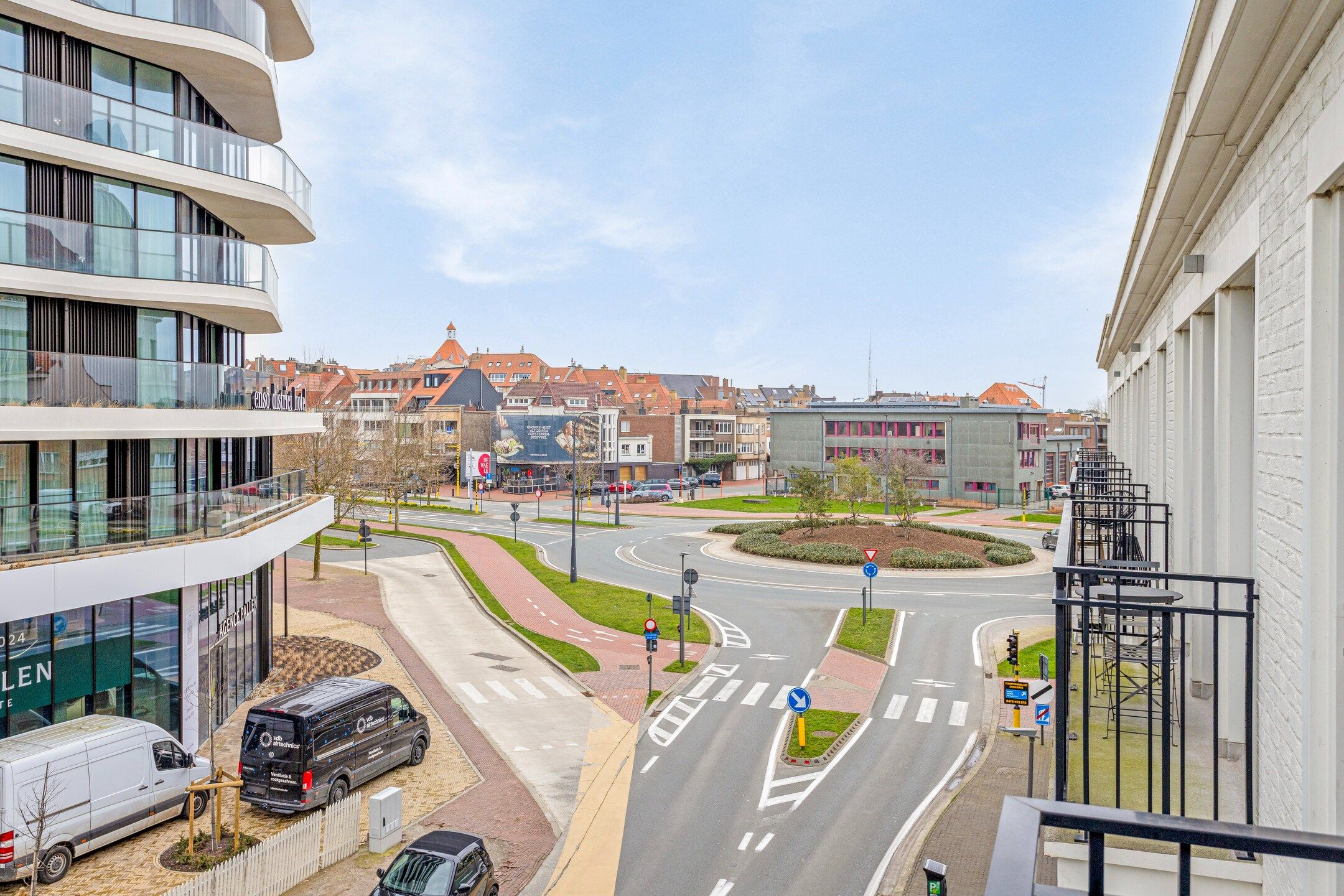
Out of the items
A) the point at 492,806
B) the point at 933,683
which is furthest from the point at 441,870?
the point at 933,683

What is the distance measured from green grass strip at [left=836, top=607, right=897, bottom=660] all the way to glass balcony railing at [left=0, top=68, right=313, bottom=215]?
19582mm

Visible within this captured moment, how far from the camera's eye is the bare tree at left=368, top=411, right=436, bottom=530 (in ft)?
176

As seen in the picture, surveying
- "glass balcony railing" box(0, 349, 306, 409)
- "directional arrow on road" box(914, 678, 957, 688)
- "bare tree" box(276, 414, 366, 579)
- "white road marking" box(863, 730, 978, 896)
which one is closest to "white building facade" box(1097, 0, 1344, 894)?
"white road marking" box(863, 730, 978, 896)

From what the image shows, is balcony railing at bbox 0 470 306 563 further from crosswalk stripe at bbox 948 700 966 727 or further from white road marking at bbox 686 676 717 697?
crosswalk stripe at bbox 948 700 966 727

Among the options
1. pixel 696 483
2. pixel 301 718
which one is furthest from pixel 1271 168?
pixel 696 483

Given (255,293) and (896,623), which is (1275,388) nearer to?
(255,293)

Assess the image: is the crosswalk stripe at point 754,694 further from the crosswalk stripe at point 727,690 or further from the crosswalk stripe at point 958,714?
the crosswalk stripe at point 958,714

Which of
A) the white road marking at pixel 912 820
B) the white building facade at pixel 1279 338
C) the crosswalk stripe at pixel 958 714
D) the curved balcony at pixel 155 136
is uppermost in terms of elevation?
the curved balcony at pixel 155 136

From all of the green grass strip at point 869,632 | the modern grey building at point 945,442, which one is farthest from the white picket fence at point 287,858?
the modern grey building at point 945,442

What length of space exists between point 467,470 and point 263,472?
43.6 m

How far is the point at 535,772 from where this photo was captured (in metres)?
17.6

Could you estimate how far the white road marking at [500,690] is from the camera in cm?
2262

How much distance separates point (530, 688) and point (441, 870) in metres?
11.6

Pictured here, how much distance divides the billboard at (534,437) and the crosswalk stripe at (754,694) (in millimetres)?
57856
